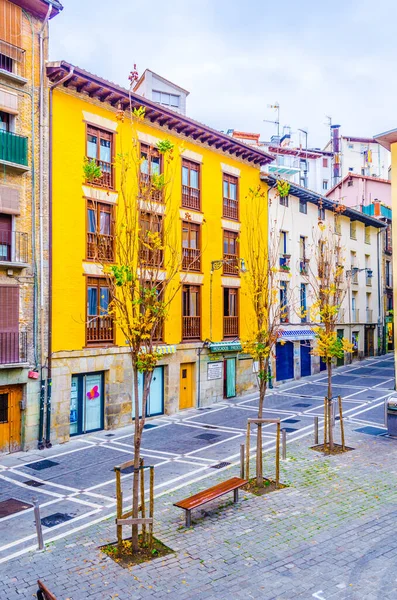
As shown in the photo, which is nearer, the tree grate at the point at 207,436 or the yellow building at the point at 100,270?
the tree grate at the point at 207,436

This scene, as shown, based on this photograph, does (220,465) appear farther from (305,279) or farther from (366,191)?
(366,191)

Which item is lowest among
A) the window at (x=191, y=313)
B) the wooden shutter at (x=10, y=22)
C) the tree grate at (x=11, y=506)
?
the tree grate at (x=11, y=506)

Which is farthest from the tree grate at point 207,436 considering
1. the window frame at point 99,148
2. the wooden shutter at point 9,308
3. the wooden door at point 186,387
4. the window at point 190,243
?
the window frame at point 99,148

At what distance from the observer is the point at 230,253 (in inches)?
1044

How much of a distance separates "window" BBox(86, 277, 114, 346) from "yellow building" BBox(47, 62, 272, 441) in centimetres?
4

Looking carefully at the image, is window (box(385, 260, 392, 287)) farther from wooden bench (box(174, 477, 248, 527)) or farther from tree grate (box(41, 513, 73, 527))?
tree grate (box(41, 513, 73, 527))

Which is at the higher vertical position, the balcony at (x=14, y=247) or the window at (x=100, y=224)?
the window at (x=100, y=224)

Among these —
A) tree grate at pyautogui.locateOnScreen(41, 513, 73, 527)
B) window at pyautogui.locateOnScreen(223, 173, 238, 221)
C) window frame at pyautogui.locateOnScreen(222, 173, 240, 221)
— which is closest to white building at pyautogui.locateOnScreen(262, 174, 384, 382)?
window frame at pyautogui.locateOnScreen(222, 173, 240, 221)

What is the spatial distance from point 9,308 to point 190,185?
11.2 metres

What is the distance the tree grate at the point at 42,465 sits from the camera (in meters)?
14.9

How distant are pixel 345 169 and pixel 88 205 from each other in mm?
47331

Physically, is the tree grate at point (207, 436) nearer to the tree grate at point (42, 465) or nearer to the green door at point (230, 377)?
the tree grate at point (42, 465)

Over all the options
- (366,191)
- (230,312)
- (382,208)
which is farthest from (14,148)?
(366,191)

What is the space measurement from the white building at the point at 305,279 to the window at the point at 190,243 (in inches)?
164
